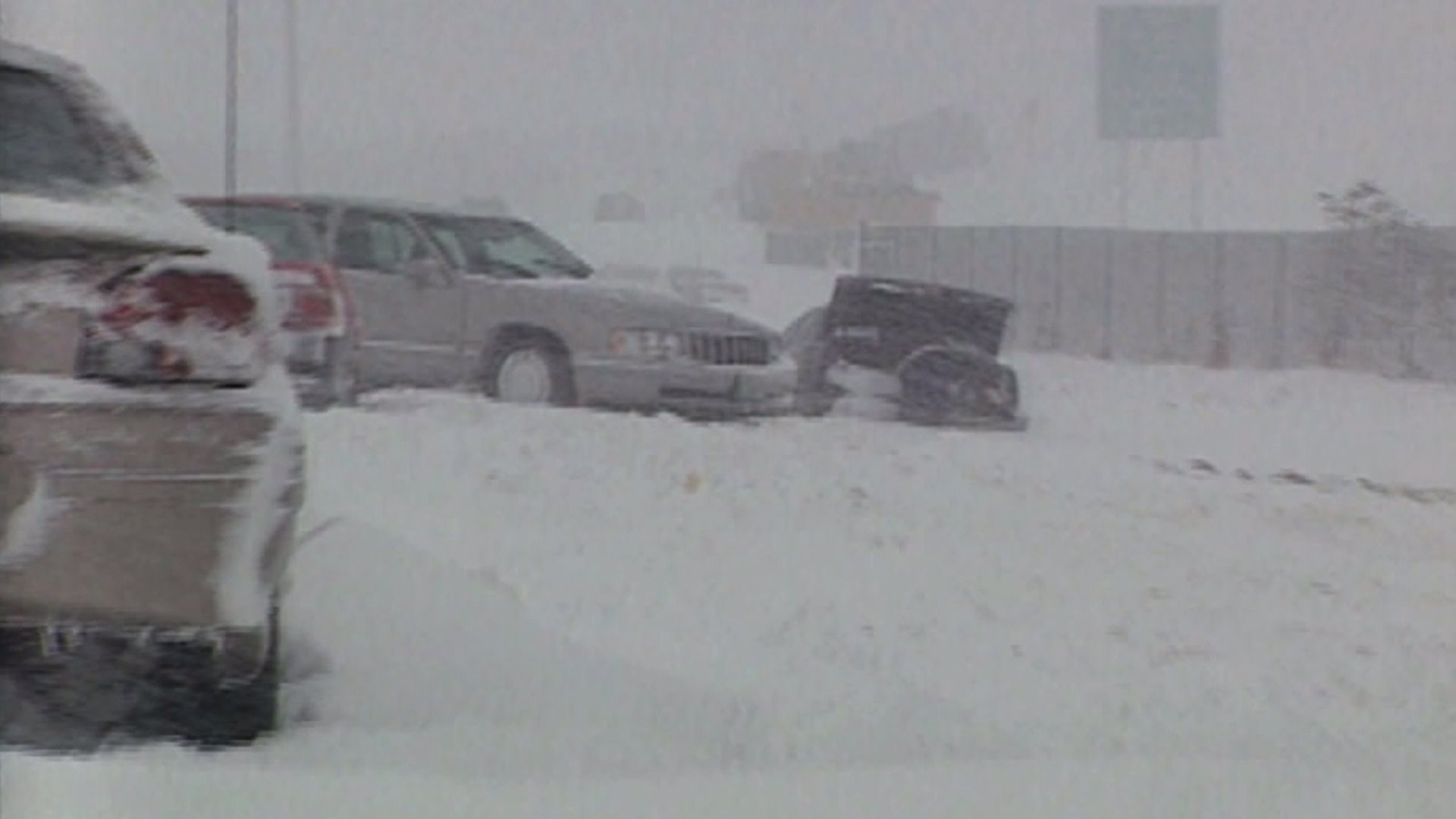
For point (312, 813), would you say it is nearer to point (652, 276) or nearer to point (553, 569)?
point (553, 569)

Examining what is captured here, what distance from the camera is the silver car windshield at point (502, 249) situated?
1.97m

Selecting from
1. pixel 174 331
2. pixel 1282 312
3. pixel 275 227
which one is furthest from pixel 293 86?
pixel 1282 312

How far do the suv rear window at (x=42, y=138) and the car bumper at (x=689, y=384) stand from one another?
686 mm

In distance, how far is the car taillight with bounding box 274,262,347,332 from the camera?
6.04ft

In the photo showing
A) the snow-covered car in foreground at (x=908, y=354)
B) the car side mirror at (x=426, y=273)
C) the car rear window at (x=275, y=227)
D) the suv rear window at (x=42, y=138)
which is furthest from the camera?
the snow-covered car in foreground at (x=908, y=354)

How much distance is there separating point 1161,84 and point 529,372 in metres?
0.99

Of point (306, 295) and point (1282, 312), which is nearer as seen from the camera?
point (306, 295)

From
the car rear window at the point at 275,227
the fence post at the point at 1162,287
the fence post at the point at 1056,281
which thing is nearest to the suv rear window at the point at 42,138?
the car rear window at the point at 275,227

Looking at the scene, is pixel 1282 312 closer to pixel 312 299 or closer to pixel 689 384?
pixel 689 384

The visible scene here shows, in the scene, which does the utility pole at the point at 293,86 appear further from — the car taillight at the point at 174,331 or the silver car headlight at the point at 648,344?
the silver car headlight at the point at 648,344

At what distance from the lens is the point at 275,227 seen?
1.85 metres

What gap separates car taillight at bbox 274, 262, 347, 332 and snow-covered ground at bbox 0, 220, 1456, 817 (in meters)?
0.12

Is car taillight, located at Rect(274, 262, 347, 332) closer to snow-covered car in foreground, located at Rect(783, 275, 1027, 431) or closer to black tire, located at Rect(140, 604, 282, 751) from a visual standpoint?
black tire, located at Rect(140, 604, 282, 751)

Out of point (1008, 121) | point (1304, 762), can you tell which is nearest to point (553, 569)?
point (1008, 121)
